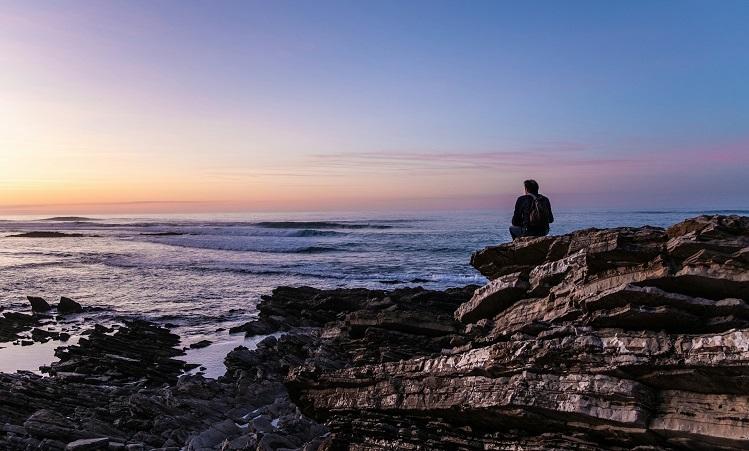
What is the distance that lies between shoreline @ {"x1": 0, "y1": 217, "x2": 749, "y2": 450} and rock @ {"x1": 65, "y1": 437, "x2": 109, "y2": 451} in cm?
5

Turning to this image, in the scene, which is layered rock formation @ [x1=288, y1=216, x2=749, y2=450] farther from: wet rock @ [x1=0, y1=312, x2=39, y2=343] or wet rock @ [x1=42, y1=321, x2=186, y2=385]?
wet rock @ [x1=0, y1=312, x2=39, y2=343]

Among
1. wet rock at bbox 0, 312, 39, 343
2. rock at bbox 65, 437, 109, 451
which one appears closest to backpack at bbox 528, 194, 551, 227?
rock at bbox 65, 437, 109, 451

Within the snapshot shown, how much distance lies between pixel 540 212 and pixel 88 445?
10785mm

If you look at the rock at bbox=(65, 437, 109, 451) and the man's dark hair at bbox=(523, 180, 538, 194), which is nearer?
the rock at bbox=(65, 437, 109, 451)

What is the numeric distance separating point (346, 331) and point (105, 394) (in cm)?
691

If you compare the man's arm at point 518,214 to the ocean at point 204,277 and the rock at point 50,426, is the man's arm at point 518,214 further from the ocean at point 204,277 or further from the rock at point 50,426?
the rock at point 50,426

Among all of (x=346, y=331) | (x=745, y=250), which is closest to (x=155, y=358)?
(x=346, y=331)

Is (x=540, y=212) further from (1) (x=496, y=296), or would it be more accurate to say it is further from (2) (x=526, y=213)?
(1) (x=496, y=296)

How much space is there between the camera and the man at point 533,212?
13.0 m

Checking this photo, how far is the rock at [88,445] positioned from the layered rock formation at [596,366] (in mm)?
4435

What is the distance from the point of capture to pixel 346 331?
1716 cm

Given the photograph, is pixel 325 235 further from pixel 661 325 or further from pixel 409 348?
pixel 661 325

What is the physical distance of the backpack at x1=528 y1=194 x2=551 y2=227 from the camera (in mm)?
12938

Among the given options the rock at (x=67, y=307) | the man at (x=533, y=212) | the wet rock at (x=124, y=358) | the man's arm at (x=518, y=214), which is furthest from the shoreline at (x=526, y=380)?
the rock at (x=67, y=307)
